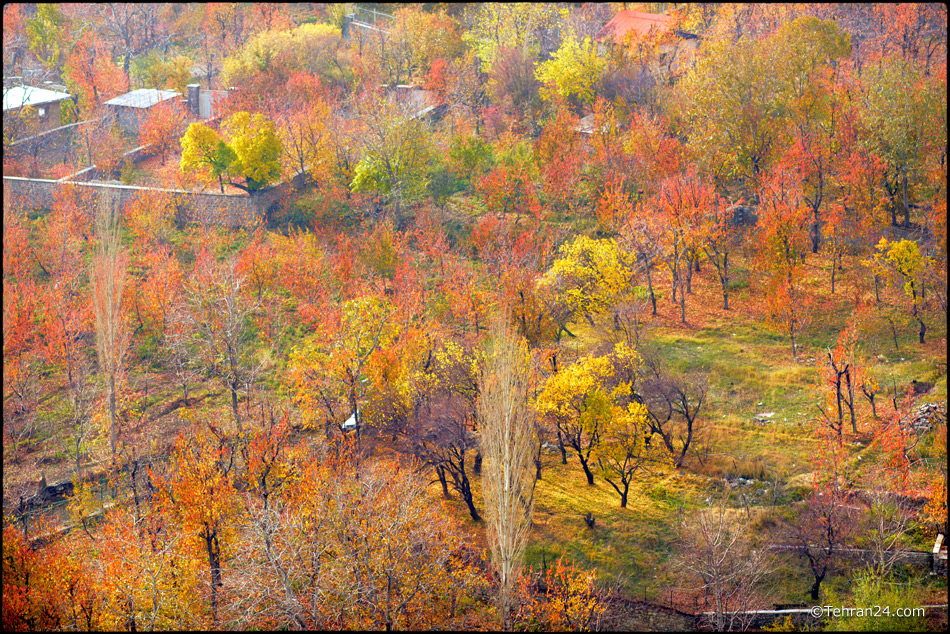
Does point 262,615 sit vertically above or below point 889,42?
below

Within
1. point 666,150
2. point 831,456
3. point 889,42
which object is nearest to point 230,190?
point 666,150

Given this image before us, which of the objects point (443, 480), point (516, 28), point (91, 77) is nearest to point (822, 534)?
point (443, 480)

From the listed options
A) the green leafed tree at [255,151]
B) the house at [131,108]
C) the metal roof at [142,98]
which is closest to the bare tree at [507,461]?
the green leafed tree at [255,151]

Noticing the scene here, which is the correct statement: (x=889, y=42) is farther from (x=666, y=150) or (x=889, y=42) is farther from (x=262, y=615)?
(x=262, y=615)

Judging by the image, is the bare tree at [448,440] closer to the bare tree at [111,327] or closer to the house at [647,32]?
the bare tree at [111,327]

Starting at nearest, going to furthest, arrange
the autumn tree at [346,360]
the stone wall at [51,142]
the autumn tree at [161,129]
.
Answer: the autumn tree at [346,360], the stone wall at [51,142], the autumn tree at [161,129]

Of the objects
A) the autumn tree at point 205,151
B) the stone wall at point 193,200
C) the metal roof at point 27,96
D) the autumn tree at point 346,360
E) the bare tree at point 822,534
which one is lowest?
the bare tree at point 822,534

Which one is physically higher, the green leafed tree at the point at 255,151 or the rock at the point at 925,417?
the green leafed tree at the point at 255,151
